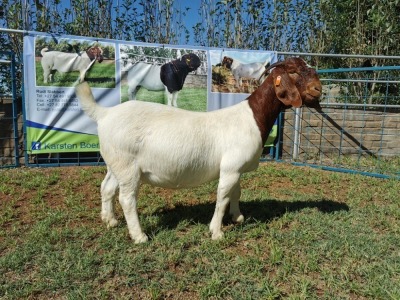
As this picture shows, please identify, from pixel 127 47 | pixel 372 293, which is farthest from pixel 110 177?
pixel 127 47

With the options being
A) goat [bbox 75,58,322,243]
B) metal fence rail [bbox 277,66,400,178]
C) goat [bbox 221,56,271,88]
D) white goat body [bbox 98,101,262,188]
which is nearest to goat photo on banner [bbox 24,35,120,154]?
goat [bbox 221,56,271,88]

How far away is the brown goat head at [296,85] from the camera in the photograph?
3.22m

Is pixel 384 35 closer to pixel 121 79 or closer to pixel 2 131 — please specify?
pixel 121 79

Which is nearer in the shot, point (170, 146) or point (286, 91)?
point (170, 146)

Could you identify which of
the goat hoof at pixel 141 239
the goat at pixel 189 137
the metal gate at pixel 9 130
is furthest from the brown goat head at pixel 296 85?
the metal gate at pixel 9 130

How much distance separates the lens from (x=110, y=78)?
6086 millimetres

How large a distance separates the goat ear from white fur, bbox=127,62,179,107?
3540mm

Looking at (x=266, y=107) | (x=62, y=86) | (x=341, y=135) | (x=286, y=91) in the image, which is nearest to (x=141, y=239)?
(x=266, y=107)

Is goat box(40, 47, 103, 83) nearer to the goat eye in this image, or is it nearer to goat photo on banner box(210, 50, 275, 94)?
goat photo on banner box(210, 50, 275, 94)

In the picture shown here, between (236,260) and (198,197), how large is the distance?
6.16 ft

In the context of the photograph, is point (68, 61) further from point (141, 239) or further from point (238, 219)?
point (238, 219)

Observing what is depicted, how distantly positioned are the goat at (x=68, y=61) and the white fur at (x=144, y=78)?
25.0 inches

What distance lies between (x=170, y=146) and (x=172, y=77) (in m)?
3.65

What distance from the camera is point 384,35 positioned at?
7902 millimetres
